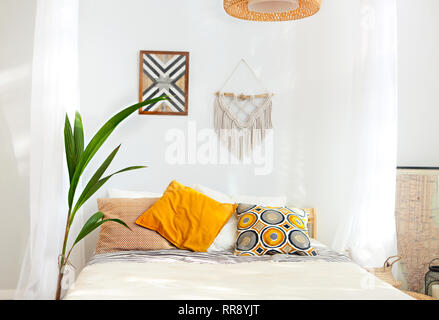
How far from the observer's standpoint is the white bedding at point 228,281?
6.63ft

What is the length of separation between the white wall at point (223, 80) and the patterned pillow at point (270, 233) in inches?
24.5

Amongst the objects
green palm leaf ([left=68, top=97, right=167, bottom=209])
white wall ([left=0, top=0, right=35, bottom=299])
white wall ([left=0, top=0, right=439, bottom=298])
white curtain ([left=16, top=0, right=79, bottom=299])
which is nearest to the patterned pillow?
white wall ([left=0, top=0, right=439, bottom=298])

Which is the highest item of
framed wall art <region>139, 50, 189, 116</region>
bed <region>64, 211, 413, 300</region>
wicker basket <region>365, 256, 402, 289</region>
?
framed wall art <region>139, 50, 189, 116</region>

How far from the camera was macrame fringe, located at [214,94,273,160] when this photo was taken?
12.2 feet

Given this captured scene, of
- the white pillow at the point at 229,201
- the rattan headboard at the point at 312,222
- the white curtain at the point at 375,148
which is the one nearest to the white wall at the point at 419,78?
the white curtain at the point at 375,148

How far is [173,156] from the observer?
367 cm

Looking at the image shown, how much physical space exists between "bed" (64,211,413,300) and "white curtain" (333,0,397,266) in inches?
14.8

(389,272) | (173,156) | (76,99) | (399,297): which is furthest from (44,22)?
(389,272)

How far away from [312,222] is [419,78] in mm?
1503

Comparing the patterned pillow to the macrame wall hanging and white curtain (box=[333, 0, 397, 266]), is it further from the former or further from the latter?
the macrame wall hanging

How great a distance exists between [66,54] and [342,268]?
2.03 meters

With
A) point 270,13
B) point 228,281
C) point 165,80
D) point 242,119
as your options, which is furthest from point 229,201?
point 270,13

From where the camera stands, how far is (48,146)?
2564 millimetres

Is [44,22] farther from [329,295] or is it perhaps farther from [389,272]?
[389,272]
